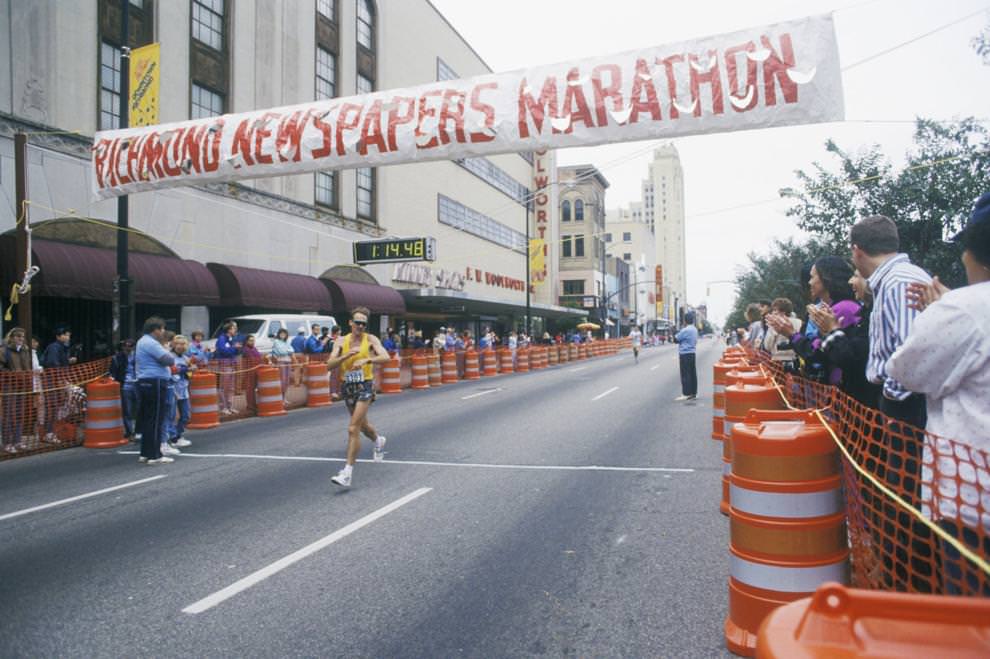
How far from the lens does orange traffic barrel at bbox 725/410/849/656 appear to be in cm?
315

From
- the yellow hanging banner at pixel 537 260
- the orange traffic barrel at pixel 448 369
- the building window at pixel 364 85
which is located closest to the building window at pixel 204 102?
the building window at pixel 364 85

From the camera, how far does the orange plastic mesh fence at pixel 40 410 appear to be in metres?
10.2

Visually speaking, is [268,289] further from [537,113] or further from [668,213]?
[668,213]

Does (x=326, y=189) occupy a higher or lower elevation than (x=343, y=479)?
higher

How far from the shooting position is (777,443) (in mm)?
3195

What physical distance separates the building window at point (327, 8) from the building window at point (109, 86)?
36.1ft

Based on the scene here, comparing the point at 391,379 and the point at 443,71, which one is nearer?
the point at 391,379

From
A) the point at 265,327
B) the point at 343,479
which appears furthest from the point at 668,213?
the point at 343,479

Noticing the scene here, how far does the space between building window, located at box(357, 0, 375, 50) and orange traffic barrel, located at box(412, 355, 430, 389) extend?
1738 cm

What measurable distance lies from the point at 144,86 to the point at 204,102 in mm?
9999

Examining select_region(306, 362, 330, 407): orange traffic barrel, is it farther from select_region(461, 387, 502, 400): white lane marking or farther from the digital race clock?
the digital race clock

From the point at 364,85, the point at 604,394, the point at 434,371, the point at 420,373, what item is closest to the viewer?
the point at 604,394

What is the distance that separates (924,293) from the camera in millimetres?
2971

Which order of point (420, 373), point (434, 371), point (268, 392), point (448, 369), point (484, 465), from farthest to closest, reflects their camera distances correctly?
point (448, 369), point (434, 371), point (420, 373), point (268, 392), point (484, 465)
